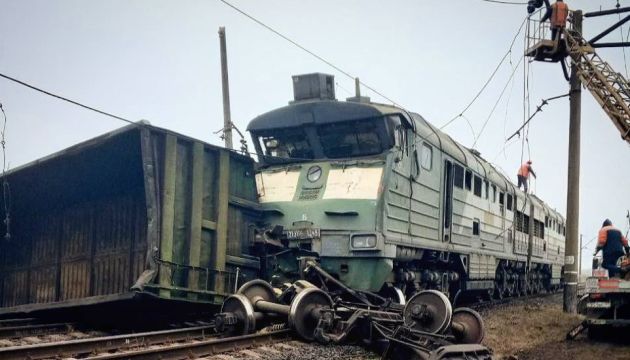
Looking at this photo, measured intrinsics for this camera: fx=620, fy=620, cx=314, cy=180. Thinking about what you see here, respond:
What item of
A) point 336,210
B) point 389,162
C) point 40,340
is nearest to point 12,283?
point 40,340

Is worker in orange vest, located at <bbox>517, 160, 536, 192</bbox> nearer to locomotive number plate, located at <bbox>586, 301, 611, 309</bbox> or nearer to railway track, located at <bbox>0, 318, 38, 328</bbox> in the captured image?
locomotive number plate, located at <bbox>586, 301, 611, 309</bbox>

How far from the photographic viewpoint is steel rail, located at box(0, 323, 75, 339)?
845 centimetres

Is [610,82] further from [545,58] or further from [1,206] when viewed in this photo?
[1,206]

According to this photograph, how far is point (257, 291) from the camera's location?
8.33 metres

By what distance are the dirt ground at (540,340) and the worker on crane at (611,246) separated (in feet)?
4.08

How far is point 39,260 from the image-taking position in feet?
36.4

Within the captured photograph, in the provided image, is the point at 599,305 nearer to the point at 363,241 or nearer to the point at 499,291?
the point at 363,241

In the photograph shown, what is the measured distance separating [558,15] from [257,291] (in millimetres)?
9408

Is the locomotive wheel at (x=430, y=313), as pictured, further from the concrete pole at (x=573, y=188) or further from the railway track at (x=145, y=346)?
the concrete pole at (x=573, y=188)

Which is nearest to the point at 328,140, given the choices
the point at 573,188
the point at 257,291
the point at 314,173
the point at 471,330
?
the point at 314,173

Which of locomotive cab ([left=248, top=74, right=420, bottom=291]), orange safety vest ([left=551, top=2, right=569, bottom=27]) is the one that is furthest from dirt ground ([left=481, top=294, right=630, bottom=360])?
orange safety vest ([left=551, top=2, right=569, bottom=27])

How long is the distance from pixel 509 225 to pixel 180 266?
37.0 feet

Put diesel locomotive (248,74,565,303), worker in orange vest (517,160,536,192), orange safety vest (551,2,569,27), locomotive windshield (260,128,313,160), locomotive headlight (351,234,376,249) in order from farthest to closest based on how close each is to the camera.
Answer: worker in orange vest (517,160,536,192) < orange safety vest (551,2,569,27) < locomotive windshield (260,128,313,160) < diesel locomotive (248,74,565,303) < locomotive headlight (351,234,376,249)

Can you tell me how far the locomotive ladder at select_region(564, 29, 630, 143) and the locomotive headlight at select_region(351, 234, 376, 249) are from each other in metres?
6.09
